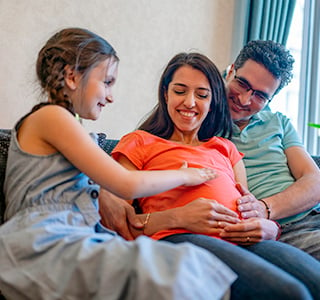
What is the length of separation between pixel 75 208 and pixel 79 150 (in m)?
0.18

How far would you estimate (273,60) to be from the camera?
1.77 metres

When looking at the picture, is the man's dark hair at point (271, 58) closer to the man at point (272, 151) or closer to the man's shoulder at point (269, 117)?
the man at point (272, 151)

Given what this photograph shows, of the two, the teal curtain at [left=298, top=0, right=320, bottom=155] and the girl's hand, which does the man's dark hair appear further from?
the teal curtain at [left=298, top=0, right=320, bottom=155]

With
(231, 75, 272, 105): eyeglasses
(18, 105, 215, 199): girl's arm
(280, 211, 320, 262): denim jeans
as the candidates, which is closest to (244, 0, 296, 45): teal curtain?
(231, 75, 272, 105): eyeglasses

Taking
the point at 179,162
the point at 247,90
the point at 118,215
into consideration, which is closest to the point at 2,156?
the point at 118,215

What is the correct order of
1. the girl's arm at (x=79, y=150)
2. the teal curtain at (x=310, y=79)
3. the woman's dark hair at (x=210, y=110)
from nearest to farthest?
the girl's arm at (x=79, y=150) → the woman's dark hair at (x=210, y=110) → the teal curtain at (x=310, y=79)

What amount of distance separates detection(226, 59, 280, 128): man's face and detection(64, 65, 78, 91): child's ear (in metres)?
0.80

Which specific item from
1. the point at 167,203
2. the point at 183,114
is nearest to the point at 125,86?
the point at 183,114

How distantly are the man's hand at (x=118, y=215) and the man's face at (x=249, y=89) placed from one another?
710 millimetres

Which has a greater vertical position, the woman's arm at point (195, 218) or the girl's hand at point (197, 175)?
the girl's hand at point (197, 175)

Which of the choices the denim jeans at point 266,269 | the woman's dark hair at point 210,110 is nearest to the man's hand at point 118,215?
the denim jeans at point 266,269

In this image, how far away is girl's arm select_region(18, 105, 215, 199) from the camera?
1058mm

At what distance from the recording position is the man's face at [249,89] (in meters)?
1.76

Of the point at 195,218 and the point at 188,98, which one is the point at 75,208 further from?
the point at 188,98
